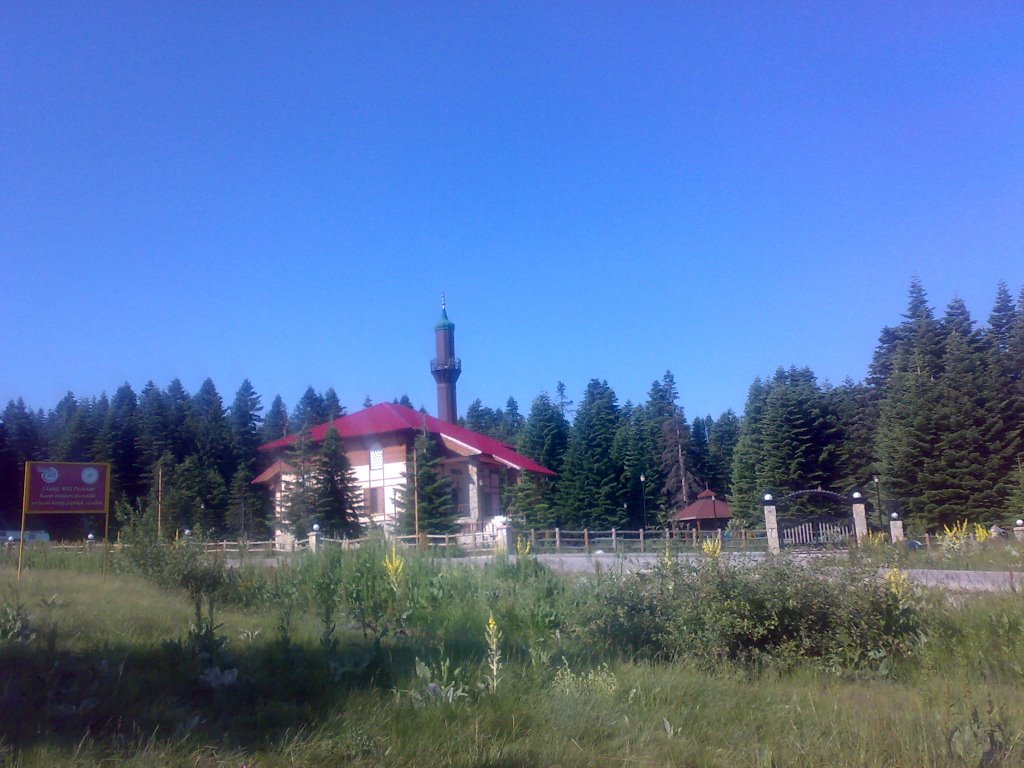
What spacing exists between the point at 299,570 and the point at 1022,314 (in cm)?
4854

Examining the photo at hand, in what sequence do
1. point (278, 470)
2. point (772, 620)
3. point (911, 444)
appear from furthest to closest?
point (278, 470), point (911, 444), point (772, 620)

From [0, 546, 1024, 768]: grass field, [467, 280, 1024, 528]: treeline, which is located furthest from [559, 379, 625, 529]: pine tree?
[0, 546, 1024, 768]: grass field

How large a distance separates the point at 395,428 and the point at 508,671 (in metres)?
35.0

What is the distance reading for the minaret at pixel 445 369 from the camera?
55031mm

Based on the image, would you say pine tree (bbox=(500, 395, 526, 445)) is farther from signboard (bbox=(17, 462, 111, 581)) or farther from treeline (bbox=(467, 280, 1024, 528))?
signboard (bbox=(17, 462, 111, 581))

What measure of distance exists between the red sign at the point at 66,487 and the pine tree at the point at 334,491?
80.3 feet

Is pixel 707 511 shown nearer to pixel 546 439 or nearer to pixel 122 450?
pixel 546 439

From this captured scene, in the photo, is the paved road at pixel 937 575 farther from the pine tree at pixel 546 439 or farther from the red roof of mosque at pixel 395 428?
the pine tree at pixel 546 439

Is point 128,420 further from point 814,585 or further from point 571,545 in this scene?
point 814,585

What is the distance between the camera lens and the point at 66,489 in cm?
1167

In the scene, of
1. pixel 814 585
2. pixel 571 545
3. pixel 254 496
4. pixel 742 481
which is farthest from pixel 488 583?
pixel 742 481

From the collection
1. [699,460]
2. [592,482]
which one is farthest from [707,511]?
[699,460]

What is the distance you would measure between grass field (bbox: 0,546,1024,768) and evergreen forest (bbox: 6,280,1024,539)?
1664 cm

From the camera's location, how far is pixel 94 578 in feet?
36.6
